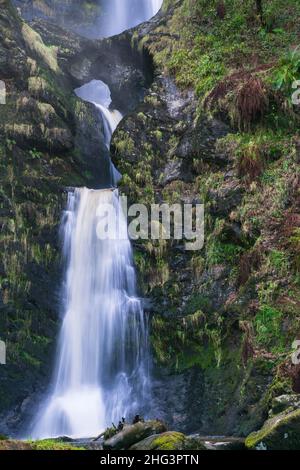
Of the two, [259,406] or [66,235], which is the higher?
[66,235]

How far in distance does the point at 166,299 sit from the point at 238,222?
9.17ft

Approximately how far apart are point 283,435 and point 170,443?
152 cm

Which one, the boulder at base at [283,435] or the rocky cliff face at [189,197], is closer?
the boulder at base at [283,435]

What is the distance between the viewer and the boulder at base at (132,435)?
25.5 ft

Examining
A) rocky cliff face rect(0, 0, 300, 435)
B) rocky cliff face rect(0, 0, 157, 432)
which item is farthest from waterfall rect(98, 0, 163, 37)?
rocky cliff face rect(0, 0, 300, 435)

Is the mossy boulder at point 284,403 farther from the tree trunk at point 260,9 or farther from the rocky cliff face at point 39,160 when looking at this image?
the tree trunk at point 260,9

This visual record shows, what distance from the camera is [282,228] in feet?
40.8

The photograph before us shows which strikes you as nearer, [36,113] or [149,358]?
[149,358]

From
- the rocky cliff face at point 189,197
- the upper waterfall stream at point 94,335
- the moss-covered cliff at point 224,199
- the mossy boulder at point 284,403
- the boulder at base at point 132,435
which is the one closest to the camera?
the boulder at base at point 132,435

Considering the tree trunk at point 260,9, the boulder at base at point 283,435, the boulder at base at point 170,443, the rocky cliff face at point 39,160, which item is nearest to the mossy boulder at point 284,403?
the boulder at base at point 283,435

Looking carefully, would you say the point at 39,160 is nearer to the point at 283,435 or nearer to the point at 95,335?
the point at 95,335
